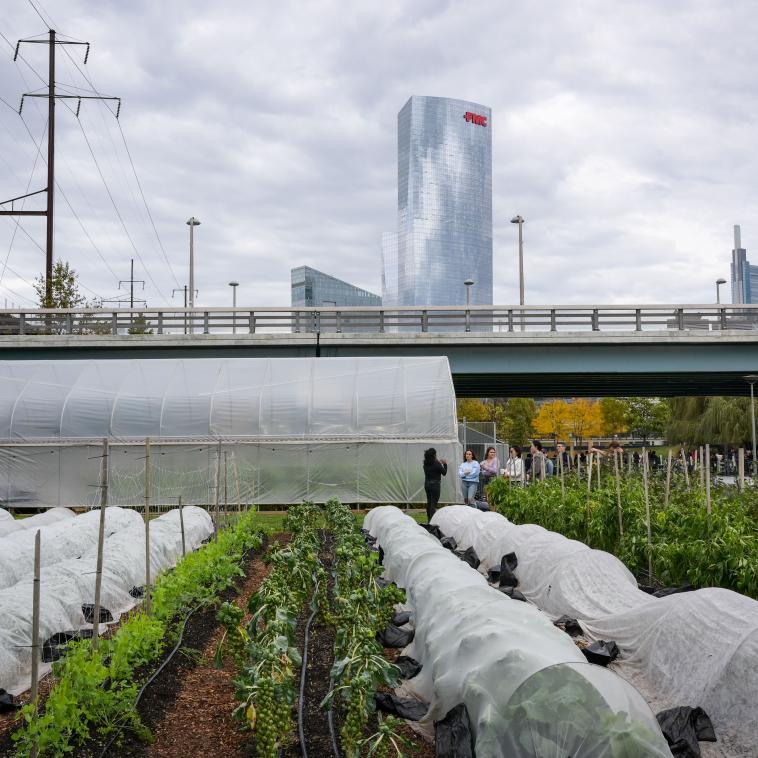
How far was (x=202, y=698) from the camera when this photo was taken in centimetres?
716

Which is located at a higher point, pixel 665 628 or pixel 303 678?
pixel 665 628

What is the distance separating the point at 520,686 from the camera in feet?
16.6

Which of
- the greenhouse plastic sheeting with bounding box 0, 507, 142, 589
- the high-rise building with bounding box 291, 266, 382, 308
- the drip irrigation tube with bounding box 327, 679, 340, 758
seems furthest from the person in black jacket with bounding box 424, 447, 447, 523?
the high-rise building with bounding box 291, 266, 382, 308

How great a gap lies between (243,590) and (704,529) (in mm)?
6097

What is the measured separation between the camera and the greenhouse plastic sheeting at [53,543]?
34.6ft

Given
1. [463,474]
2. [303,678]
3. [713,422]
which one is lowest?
[303,678]

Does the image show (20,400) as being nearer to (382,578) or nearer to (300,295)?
(382,578)

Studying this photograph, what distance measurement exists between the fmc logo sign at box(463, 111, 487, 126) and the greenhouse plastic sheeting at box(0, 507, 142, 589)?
189m

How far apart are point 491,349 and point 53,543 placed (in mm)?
18167

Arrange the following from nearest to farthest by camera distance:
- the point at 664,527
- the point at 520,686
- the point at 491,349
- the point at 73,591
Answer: the point at 520,686 < the point at 73,591 < the point at 664,527 < the point at 491,349

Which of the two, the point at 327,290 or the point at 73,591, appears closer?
the point at 73,591

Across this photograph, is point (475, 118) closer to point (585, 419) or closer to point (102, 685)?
point (585, 419)

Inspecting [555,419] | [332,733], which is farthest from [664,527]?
[555,419]

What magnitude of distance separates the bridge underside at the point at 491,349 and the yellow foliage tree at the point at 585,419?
30103mm
